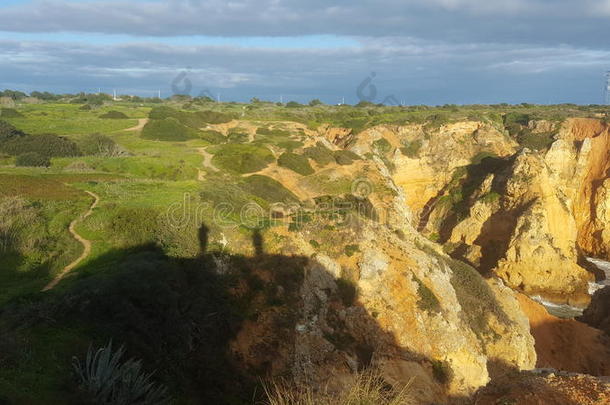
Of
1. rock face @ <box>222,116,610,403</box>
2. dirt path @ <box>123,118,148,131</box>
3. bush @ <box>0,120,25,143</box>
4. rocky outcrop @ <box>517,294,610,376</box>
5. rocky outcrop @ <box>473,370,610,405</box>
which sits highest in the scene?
dirt path @ <box>123,118,148,131</box>

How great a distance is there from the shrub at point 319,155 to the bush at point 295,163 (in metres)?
2.02

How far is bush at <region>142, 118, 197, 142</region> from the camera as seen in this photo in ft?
126

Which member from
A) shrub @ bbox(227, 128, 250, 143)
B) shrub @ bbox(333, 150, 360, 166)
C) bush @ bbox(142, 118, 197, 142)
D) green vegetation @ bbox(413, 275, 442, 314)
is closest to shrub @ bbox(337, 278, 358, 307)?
green vegetation @ bbox(413, 275, 442, 314)

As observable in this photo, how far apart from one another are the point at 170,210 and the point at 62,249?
13.0 ft

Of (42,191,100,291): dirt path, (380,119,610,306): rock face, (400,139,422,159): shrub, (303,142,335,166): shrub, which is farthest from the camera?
(400,139,422,159): shrub

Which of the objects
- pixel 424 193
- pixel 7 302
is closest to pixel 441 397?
pixel 7 302

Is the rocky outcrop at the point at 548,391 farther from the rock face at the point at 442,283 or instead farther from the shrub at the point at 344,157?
the shrub at the point at 344,157

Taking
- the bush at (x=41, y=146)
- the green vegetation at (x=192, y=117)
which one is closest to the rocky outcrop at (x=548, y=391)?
the bush at (x=41, y=146)

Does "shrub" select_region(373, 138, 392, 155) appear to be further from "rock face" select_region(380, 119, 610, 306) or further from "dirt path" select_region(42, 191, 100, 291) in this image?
"dirt path" select_region(42, 191, 100, 291)

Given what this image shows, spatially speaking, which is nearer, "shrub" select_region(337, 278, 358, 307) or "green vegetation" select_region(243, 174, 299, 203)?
"shrub" select_region(337, 278, 358, 307)

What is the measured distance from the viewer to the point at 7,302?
10461mm

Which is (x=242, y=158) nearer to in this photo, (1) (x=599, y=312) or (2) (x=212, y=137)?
(2) (x=212, y=137)

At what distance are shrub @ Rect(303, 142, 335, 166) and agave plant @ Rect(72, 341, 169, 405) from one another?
2919cm

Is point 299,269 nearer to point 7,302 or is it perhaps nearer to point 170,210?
point 170,210
